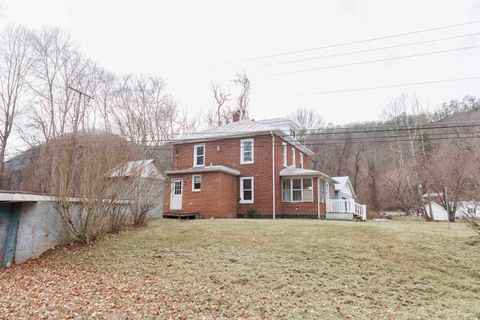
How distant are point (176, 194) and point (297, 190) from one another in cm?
746

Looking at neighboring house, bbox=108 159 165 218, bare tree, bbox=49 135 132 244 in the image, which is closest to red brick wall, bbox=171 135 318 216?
neighboring house, bbox=108 159 165 218

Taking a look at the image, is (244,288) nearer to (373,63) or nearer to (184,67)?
(373,63)

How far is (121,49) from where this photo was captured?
1662 centimetres

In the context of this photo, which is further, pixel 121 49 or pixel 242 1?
pixel 121 49

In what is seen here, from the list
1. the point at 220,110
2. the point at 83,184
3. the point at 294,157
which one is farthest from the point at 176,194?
the point at 220,110

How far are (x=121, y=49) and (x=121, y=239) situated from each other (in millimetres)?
11248

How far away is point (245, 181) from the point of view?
60.1 feet

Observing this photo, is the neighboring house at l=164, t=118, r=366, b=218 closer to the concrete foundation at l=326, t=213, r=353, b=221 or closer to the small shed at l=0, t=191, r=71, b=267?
the concrete foundation at l=326, t=213, r=353, b=221

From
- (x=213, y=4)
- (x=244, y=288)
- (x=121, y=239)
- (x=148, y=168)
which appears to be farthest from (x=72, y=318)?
(x=213, y=4)

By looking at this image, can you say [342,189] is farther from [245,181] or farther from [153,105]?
[153,105]

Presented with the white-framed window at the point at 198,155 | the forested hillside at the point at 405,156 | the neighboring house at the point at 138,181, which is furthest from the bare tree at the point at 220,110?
the neighboring house at the point at 138,181

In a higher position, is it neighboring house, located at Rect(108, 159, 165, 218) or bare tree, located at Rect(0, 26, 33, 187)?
bare tree, located at Rect(0, 26, 33, 187)

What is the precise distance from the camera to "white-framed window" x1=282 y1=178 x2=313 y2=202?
17.7 metres

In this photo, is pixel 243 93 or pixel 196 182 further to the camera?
pixel 243 93
